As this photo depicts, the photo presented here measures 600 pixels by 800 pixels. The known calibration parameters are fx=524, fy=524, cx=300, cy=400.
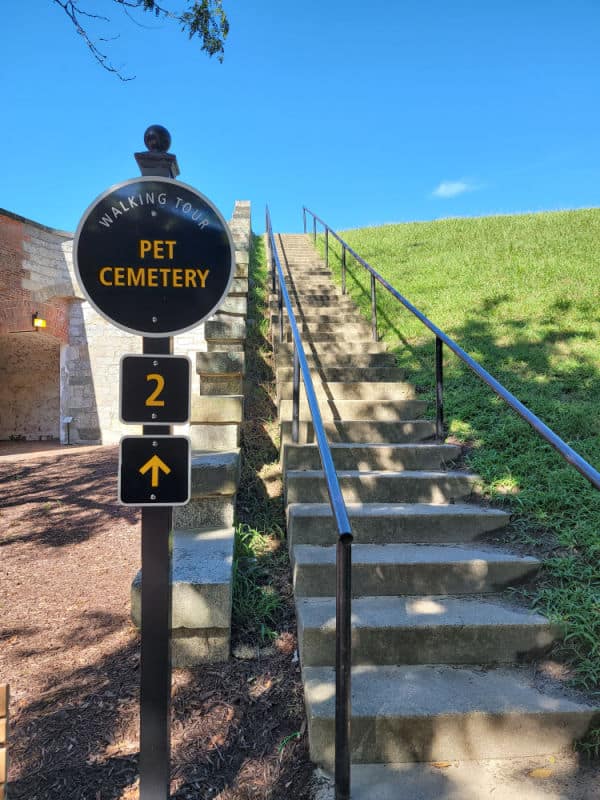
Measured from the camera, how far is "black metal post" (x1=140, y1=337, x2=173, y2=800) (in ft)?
5.49

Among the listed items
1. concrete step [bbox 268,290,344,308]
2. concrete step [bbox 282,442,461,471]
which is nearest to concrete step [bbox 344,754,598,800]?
concrete step [bbox 282,442,461,471]

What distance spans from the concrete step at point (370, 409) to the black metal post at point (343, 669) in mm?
2588

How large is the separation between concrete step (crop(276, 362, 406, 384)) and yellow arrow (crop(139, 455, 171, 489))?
300 cm

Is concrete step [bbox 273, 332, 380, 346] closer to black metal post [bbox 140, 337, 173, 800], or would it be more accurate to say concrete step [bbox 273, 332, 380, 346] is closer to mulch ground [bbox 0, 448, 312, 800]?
mulch ground [bbox 0, 448, 312, 800]

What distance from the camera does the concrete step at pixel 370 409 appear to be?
Result: 13.9 ft

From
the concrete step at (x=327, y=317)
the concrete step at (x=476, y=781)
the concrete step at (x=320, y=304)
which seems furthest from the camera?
the concrete step at (x=320, y=304)

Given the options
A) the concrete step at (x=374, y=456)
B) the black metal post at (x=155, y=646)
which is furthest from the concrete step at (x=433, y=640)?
the concrete step at (x=374, y=456)

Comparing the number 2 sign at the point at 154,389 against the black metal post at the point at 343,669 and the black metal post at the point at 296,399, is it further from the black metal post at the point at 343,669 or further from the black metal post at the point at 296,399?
the black metal post at the point at 296,399

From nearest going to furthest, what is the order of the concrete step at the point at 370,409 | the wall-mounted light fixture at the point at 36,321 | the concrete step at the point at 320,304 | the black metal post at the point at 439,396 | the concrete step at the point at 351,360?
the black metal post at the point at 439,396, the concrete step at the point at 370,409, the concrete step at the point at 351,360, the concrete step at the point at 320,304, the wall-mounted light fixture at the point at 36,321

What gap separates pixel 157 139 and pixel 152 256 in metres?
0.47

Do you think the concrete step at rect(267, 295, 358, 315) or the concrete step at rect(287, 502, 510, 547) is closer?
the concrete step at rect(287, 502, 510, 547)

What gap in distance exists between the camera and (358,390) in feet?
14.8

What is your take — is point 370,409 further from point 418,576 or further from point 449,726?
point 449,726

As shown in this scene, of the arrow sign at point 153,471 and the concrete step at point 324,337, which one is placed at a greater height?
the concrete step at point 324,337
